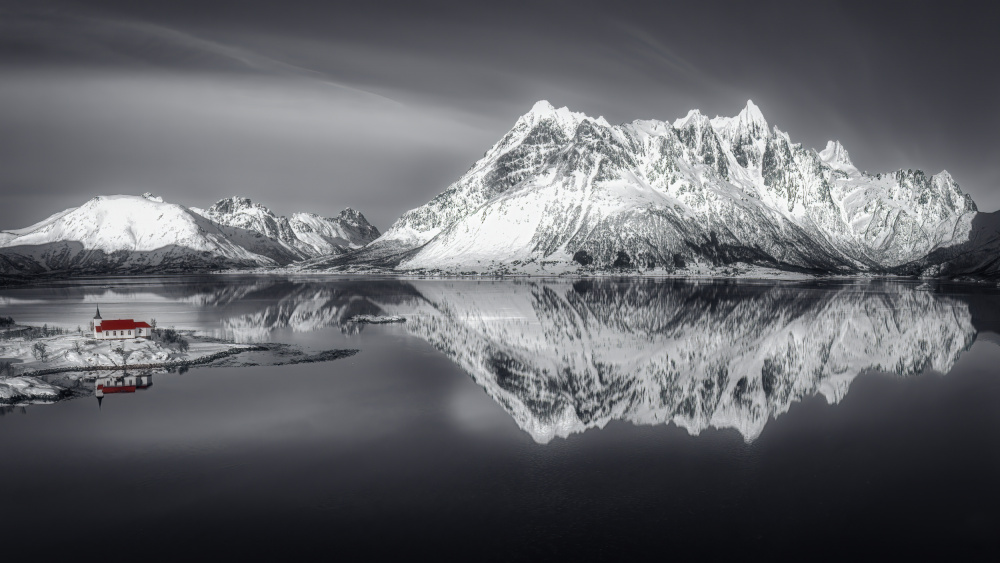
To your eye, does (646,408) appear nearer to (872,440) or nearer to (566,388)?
(566,388)

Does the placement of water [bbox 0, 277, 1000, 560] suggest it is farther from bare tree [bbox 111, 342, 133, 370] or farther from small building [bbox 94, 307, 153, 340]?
small building [bbox 94, 307, 153, 340]

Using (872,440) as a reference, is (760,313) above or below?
above

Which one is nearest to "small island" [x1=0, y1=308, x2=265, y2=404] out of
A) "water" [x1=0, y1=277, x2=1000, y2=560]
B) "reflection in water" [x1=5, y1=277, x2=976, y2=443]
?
"water" [x1=0, y1=277, x2=1000, y2=560]

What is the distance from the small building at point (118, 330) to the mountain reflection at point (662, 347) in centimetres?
1818

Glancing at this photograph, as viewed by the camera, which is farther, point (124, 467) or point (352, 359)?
point (352, 359)

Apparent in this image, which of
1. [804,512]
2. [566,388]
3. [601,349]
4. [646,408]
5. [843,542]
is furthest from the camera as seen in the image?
[601,349]

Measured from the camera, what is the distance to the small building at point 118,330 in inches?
3265

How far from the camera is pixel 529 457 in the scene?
4378cm

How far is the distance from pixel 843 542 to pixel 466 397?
36.6 meters

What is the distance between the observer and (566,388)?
220 ft

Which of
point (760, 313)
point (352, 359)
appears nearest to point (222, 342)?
point (352, 359)

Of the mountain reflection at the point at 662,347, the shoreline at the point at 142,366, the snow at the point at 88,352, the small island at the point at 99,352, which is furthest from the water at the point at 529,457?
the snow at the point at 88,352

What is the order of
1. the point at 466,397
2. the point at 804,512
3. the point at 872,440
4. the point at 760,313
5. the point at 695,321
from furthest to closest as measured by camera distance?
1. the point at 760,313
2. the point at 695,321
3. the point at 466,397
4. the point at 872,440
5. the point at 804,512

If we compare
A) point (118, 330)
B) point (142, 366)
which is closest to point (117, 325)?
point (118, 330)
